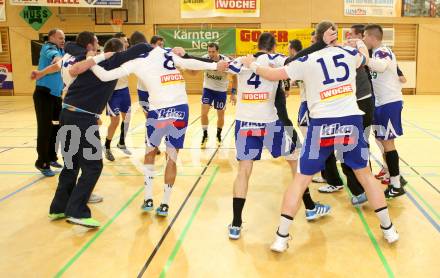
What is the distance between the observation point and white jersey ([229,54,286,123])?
15.6ft

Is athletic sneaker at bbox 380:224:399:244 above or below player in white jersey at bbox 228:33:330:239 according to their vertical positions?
below

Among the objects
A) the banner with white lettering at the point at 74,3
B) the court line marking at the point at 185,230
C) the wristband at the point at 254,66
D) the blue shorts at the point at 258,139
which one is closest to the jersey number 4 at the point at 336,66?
the wristband at the point at 254,66

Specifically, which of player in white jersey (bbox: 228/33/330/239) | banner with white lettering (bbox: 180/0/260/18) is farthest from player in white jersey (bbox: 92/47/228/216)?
banner with white lettering (bbox: 180/0/260/18)

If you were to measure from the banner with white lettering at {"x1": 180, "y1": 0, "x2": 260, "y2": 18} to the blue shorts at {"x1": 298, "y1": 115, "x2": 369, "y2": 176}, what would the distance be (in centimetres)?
1541

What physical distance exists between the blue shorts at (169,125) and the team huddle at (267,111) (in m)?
0.01

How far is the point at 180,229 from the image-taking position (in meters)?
4.95

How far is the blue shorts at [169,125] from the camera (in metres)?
5.19

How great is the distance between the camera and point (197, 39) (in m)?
19.1

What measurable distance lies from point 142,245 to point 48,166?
3.35 meters

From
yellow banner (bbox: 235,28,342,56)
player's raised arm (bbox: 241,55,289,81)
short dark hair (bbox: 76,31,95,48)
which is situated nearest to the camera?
player's raised arm (bbox: 241,55,289,81)

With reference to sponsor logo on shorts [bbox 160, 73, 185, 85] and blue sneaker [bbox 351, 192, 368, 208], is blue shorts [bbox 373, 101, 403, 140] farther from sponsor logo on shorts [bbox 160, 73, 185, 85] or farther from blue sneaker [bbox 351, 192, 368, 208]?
sponsor logo on shorts [bbox 160, 73, 185, 85]

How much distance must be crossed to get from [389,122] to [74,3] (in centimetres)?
1569

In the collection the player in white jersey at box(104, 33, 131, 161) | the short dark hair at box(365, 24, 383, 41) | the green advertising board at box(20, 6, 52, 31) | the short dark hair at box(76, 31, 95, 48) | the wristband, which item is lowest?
the player in white jersey at box(104, 33, 131, 161)

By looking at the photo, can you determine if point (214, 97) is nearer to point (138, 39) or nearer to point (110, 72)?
point (138, 39)
